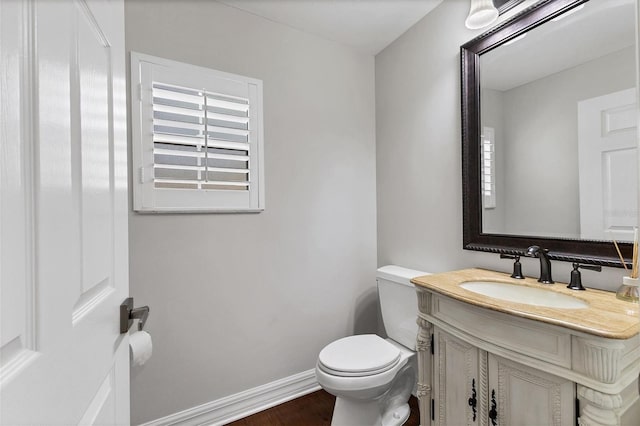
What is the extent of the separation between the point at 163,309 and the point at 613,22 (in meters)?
2.36

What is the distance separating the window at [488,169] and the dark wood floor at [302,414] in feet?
4.29

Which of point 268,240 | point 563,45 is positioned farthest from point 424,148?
point 268,240

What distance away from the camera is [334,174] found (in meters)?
2.16

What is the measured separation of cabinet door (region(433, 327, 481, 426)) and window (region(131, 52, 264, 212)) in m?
1.23

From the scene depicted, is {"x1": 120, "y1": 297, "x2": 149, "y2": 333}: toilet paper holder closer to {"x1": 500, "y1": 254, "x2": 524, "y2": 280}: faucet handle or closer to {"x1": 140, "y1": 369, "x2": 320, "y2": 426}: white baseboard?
{"x1": 140, "y1": 369, "x2": 320, "y2": 426}: white baseboard

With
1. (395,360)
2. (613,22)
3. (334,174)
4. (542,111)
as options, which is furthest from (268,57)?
(395,360)

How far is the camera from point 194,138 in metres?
1.68

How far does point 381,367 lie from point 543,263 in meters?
0.86

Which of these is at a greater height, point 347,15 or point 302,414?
point 347,15

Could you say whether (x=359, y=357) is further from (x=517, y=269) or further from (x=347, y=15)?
(x=347, y=15)

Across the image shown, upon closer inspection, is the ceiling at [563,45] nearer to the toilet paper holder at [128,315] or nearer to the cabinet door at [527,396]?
the cabinet door at [527,396]

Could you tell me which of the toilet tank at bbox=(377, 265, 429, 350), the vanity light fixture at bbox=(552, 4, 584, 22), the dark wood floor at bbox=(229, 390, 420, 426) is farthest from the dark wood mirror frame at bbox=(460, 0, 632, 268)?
the dark wood floor at bbox=(229, 390, 420, 426)

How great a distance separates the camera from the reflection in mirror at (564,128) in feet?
3.72

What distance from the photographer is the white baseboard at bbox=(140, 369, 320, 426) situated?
1640 mm
